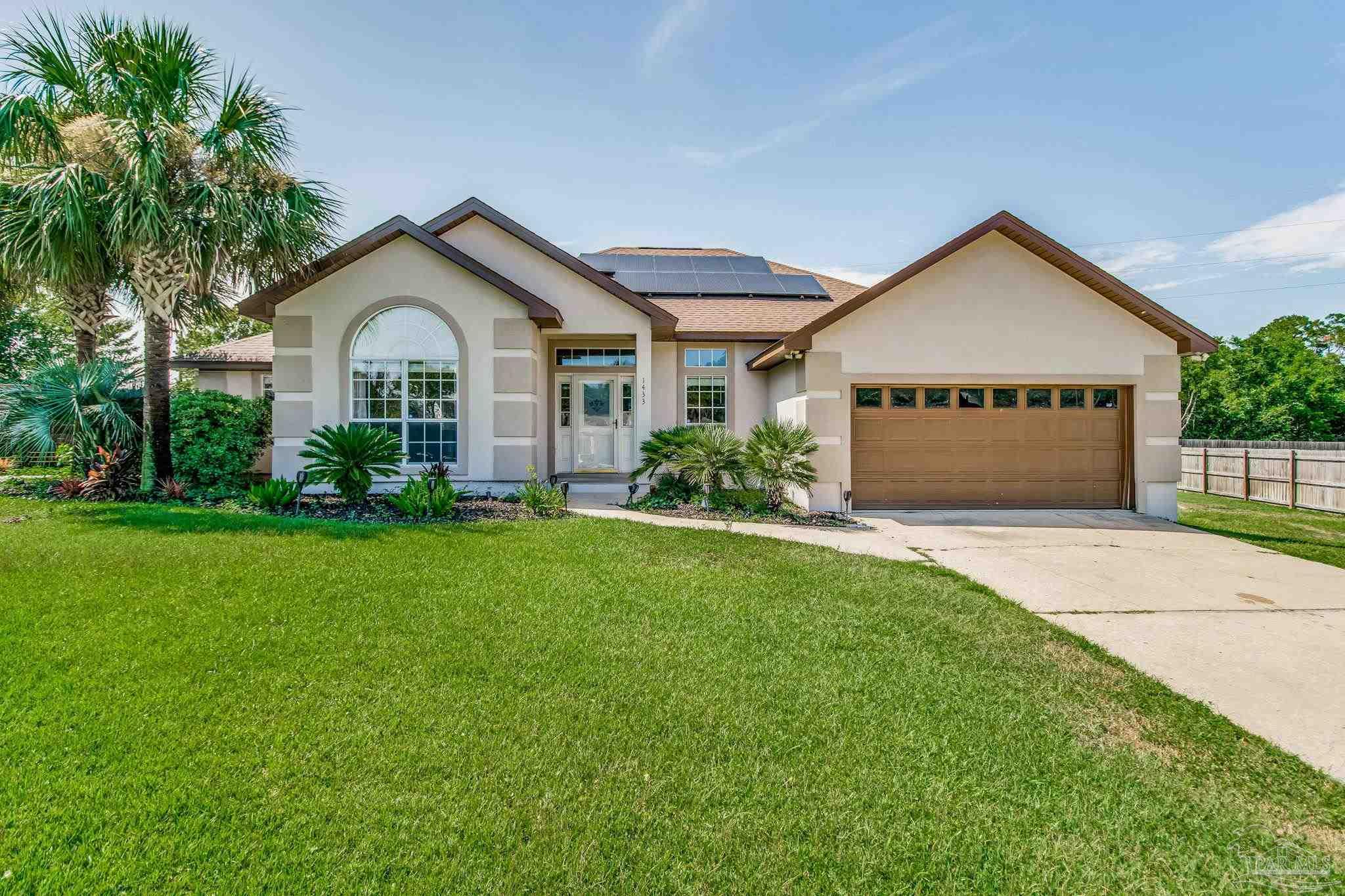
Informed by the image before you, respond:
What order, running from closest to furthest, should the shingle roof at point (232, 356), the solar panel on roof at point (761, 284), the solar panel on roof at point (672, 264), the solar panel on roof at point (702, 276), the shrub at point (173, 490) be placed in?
the shrub at point (173, 490)
the shingle roof at point (232, 356)
the solar panel on roof at point (702, 276)
the solar panel on roof at point (761, 284)
the solar panel on roof at point (672, 264)

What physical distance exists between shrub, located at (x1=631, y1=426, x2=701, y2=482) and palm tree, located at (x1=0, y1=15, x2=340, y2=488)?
718cm

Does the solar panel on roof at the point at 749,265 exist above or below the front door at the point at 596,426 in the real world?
above

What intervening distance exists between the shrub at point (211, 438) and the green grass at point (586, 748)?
5.45 meters

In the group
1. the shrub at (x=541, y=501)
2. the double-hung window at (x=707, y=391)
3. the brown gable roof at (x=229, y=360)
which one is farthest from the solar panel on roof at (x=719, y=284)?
the brown gable roof at (x=229, y=360)

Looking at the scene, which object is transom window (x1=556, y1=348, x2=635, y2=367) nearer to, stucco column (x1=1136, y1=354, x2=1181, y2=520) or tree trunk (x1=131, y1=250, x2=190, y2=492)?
tree trunk (x1=131, y1=250, x2=190, y2=492)

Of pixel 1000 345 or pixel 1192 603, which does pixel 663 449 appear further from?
pixel 1192 603

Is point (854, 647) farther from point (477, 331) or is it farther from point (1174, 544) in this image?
point (477, 331)

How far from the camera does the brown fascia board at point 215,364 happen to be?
46.4 feet

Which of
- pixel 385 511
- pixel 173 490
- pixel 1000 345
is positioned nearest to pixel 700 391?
pixel 1000 345

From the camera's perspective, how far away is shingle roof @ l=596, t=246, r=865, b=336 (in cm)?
1359

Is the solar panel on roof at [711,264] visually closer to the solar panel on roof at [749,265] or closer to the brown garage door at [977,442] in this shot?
the solar panel on roof at [749,265]

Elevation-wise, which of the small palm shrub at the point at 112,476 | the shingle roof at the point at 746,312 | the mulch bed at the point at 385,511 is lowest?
the mulch bed at the point at 385,511

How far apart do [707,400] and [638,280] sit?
408 cm

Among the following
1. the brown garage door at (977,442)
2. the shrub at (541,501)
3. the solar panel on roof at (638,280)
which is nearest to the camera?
the shrub at (541,501)
